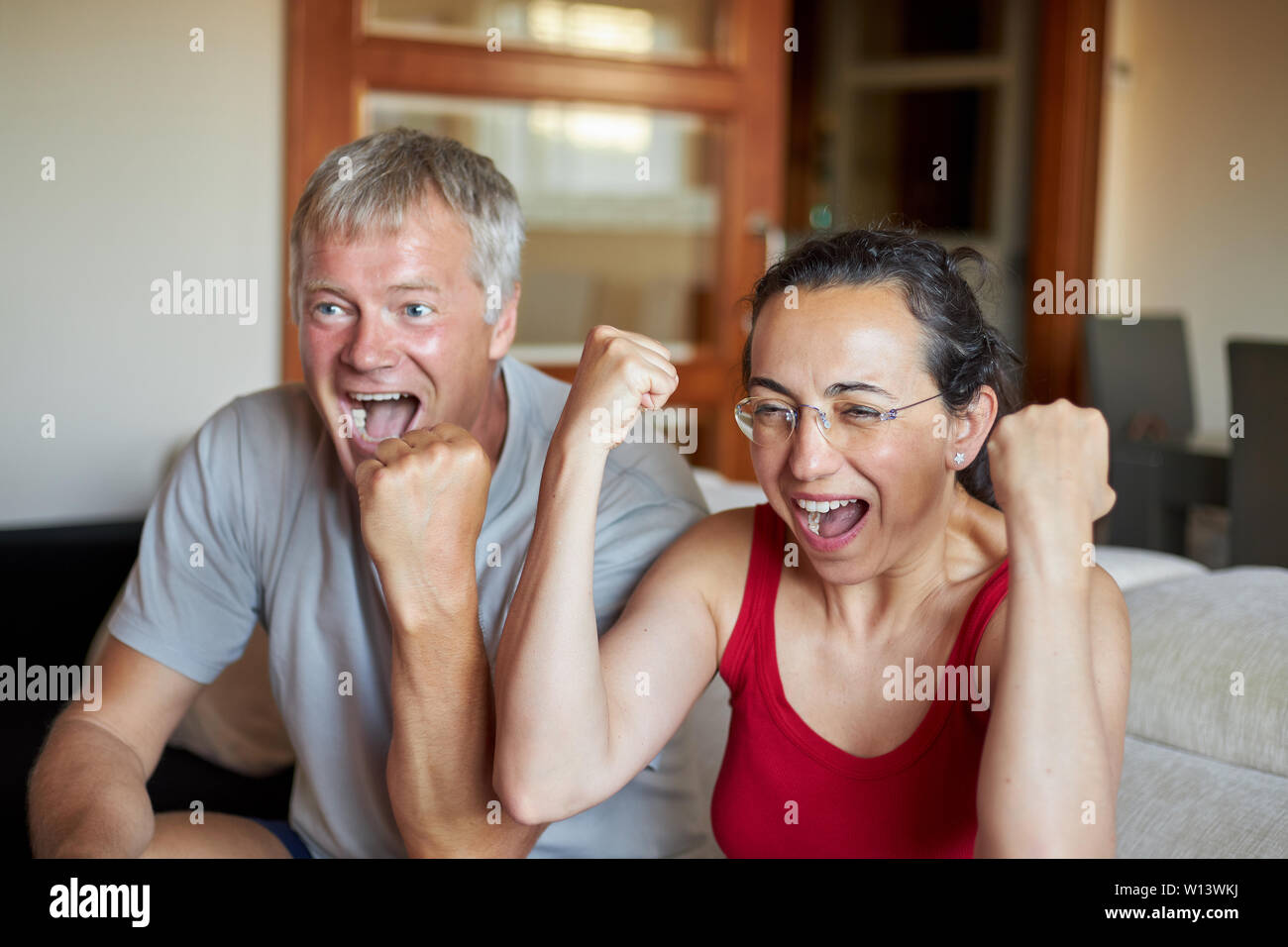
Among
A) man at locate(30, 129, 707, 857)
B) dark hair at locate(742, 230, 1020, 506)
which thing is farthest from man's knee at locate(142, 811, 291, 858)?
dark hair at locate(742, 230, 1020, 506)

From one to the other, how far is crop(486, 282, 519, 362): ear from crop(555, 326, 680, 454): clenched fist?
0.34m

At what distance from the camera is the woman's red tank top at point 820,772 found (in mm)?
1134

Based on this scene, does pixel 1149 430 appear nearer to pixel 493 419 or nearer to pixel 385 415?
pixel 493 419

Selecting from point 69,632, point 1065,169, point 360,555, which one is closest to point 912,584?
point 360,555

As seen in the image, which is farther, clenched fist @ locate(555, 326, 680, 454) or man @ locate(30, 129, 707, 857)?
man @ locate(30, 129, 707, 857)

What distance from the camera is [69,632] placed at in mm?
2035

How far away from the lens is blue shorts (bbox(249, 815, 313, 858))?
1.45m

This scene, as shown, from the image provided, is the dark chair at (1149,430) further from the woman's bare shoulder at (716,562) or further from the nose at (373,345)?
the nose at (373,345)

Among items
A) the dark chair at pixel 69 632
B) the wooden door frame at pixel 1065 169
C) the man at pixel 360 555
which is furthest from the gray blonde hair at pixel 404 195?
the wooden door frame at pixel 1065 169

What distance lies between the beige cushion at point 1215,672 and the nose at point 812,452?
0.51 meters

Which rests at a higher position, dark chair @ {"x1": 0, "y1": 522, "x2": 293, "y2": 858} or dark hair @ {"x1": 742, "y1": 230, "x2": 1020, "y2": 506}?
dark hair @ {"x1": 742, "y1": 230, "x2": 1020, "y2": 506}

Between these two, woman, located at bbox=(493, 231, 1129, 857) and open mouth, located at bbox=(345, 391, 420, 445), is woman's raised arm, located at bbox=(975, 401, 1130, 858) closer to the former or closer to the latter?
woman, located at bbox=(493, 231, 1129, 857)
